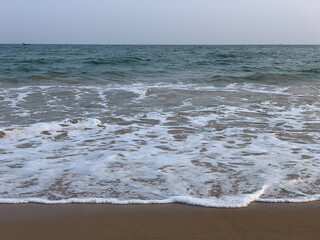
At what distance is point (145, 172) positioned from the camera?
383 centimetres

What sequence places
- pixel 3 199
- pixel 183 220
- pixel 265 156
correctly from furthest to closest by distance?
pixel 265 156
pixel 3 199
pixel 183 220

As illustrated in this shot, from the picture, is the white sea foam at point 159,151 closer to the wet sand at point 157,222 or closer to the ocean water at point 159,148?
the ocean water at point 159,148

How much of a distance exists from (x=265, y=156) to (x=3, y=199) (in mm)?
2866

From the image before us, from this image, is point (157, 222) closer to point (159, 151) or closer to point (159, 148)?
point (159, 151)

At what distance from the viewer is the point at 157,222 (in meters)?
2.78

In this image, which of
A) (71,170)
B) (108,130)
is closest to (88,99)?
(108,130)

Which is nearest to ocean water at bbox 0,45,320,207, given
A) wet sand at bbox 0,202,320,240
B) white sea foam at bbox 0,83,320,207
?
white sea foam at bbox 0,83,320,207

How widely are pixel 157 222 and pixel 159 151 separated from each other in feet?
6.07

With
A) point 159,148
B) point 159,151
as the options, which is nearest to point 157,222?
point 159,151

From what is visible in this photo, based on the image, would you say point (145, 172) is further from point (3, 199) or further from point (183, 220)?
point (3, 199)

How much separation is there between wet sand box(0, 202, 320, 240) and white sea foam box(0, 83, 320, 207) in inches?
→ 5.7

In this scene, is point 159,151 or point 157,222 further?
point 159,151

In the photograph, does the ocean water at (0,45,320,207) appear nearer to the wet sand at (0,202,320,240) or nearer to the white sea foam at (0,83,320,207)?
the white sea foam at (0,83,320,207)

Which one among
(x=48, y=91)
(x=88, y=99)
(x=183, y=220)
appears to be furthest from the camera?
(x=48, y=91)
